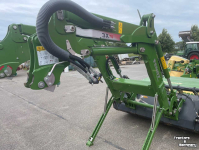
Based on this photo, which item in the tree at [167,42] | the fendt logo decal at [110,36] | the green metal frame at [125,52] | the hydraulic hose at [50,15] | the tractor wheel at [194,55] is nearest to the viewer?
the hydraulic hose at [50,15]

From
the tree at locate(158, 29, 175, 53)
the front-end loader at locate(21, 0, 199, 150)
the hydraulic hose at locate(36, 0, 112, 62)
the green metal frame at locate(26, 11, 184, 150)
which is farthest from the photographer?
the tree at locate(158, 29, 175, 53)

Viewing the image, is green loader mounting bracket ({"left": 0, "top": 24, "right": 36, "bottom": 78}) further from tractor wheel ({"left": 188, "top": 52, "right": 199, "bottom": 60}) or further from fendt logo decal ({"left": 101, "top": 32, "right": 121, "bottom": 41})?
tractor wheel ({"left": 188, "top": 52, "right": 199, "bottom": 60})

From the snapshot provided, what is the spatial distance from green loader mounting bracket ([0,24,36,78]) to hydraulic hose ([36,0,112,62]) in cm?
107

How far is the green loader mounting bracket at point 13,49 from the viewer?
2539 millimetres

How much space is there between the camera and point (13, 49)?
2635 mm

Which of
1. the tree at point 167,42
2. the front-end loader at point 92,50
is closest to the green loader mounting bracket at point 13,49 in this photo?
the front-end loader at point 92,50

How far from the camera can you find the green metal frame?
2.02 m

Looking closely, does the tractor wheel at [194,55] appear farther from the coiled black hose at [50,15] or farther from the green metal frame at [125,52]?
the coiled black hose at [50,15]

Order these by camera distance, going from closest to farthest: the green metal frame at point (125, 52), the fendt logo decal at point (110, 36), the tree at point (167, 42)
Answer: the green metal frame at point (125, 52) < the fendt logo decal at point (110, 36) < the tree at point (167, 42)

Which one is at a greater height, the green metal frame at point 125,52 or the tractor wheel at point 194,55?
the green metal frame at point 125,52

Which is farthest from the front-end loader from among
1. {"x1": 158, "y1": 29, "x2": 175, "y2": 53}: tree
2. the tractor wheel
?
{"x1": 158, "y1": 29, "x2": 175, "y2": 53}: tree

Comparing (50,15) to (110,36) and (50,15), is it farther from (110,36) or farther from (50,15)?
(110,36)

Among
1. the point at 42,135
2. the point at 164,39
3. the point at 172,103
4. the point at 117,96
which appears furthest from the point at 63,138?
the point at 164,39

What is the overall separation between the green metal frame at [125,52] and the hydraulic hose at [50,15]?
104 millimetres
